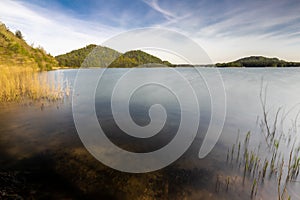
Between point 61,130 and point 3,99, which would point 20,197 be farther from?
point 3,99

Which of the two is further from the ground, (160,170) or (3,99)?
(3,99)

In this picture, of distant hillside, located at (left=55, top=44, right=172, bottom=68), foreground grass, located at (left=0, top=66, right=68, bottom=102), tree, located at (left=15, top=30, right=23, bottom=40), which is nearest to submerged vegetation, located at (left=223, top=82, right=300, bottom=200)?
distant hillside, located at (left=55, top=44, right=172, bottom=68)

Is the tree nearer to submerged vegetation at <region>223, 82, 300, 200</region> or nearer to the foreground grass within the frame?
the foreground grass

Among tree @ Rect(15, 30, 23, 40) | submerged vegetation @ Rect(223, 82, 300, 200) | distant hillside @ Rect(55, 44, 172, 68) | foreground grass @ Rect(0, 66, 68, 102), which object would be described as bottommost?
submerged vegetation @ Rect(223, 82, 300, 200)

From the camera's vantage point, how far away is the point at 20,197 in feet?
10.3

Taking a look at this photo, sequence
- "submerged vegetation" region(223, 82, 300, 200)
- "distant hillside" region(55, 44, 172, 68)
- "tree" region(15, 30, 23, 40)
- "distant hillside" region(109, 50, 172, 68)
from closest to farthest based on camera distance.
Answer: "submerged vegetation" region(223, 82, 300, 200), "distant hillside" region(55, 44, 172, 68), "distant hillside" region(109, 50, 172, 68), "tree" region(15, 30, 23, 40)

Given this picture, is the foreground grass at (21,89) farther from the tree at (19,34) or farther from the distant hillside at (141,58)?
the tree at (19,34)

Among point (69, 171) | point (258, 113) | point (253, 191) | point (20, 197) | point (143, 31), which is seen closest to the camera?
point (20, 197)

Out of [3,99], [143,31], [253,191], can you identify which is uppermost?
[143,31]

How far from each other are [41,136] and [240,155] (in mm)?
7190

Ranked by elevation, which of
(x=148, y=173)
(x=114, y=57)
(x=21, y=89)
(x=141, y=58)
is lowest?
(x=148, y=173)

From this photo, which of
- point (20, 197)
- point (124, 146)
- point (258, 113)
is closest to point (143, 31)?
point (124, 146)

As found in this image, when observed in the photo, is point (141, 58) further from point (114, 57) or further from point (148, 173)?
point (148, 173)

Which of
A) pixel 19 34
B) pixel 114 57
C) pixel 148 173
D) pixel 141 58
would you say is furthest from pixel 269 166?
pixel 19 34
